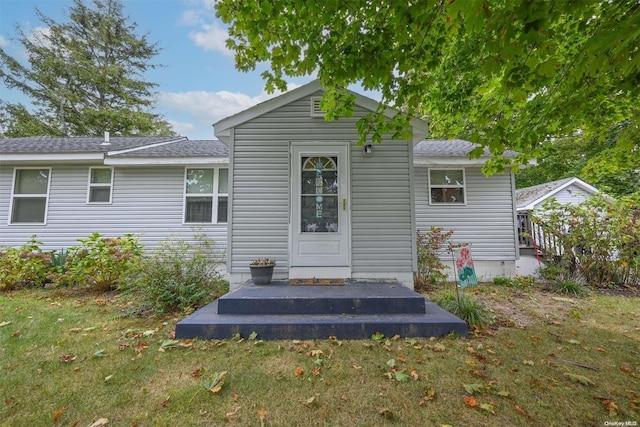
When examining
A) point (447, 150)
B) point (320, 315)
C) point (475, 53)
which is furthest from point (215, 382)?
point (447, 150)

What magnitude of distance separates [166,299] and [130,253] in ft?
8.04

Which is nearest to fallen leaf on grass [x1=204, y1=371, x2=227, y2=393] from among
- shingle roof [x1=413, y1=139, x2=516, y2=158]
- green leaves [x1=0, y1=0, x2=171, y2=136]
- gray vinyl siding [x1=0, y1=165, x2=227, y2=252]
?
gray vinyl siding [x1=0, y1=165, x2=227, y2=252]

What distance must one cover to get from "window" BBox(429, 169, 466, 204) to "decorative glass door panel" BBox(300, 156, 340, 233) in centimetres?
366

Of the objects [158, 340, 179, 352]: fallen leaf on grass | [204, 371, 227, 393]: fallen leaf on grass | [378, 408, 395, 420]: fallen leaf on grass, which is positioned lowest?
[378, 408, 395, 420]: fallen leaf on grass

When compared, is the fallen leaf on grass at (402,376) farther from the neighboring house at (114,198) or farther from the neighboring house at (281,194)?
the neighboring house at (114,198)

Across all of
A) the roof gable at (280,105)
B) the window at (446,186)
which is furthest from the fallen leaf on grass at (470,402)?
the window at (446,186)

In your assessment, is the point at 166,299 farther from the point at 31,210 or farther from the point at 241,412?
the point at 31,210

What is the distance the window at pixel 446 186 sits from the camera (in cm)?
736

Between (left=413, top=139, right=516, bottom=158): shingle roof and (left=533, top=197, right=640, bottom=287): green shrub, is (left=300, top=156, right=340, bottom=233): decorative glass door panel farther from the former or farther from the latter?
(left=533, top=197, right=640, bottom=287): green shrub

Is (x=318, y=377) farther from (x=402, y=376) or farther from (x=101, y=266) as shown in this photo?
(x=101, y=266)

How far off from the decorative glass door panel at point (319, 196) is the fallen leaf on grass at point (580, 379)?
3.48m

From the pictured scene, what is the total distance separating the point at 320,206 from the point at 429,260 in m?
3.10

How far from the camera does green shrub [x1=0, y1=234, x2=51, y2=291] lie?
226 inches

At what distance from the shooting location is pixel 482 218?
7.25m
